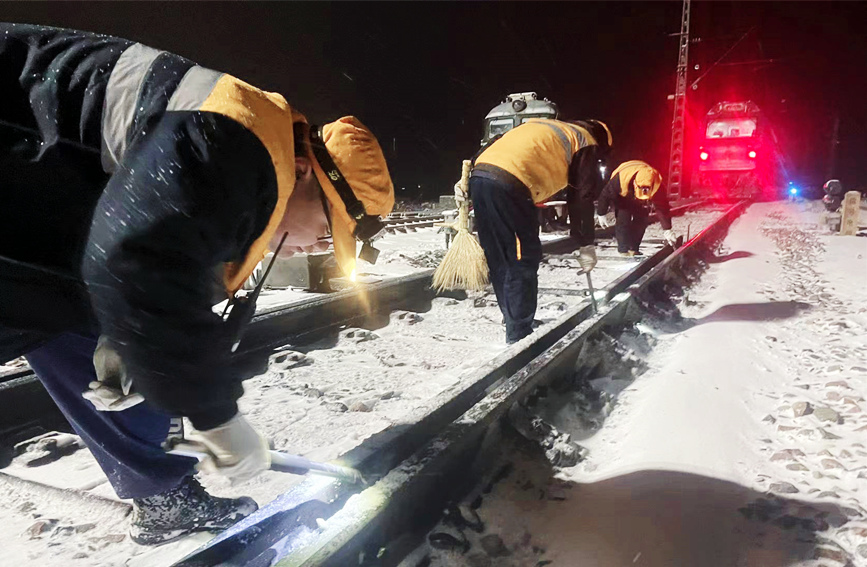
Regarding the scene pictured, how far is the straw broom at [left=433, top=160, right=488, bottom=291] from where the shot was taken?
5535 mm

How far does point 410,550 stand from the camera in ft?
5.65

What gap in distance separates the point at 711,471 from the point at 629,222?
6013mm

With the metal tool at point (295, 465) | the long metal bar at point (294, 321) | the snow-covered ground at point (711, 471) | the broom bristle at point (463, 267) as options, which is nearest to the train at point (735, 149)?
the long metal bar at point (294, 321)

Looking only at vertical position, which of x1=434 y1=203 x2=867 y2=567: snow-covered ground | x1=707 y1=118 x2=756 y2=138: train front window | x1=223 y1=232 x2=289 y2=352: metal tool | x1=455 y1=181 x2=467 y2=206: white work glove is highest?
x1=707 y1=118 x2=756 y2=138: train front window

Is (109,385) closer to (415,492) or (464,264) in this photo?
(415,492)

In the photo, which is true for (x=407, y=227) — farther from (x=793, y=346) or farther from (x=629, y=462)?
(x=629, y=462)

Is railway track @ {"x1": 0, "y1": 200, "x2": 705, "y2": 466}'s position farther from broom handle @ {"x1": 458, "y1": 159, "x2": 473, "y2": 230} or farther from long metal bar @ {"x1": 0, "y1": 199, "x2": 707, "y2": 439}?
broom handle @ {"x1": 458, "y1": 159, "x2": 473, "y2": 230}

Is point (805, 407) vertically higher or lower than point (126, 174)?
lower

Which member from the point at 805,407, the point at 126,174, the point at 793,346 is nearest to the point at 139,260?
the point at 126,174

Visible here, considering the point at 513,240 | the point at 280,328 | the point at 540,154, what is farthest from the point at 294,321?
the point at 540,154

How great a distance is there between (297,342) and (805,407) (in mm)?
3104

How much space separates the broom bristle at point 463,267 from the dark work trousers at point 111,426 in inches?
148

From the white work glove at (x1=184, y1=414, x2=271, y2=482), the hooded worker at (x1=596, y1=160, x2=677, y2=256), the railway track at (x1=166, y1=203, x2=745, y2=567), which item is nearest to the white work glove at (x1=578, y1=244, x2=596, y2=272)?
the railway track at (x1=166, y1=203, x2=745, y2=567)

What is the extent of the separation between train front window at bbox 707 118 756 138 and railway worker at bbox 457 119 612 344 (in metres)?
21.2
